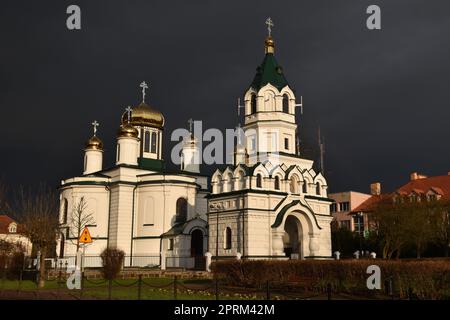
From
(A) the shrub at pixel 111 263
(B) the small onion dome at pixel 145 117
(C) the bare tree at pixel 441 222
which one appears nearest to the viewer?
(A) the shrub at pixel 111 263

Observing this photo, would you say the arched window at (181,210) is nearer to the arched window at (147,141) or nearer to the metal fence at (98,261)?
the metal fence at (98,261)

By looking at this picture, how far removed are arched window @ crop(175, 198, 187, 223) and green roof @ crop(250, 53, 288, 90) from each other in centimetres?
1139

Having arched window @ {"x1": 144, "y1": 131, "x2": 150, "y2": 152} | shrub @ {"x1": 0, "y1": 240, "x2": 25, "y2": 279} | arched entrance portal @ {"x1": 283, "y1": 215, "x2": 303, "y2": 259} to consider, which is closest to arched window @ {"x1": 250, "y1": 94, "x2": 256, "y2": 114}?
arched entrance portal @ {"x1": 283, "y1": 215, "x2": 303, "y2": 259}

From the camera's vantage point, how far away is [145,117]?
48.4 m

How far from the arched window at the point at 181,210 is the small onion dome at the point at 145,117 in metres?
9.69

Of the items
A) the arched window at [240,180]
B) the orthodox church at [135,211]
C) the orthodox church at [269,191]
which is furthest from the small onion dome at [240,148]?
the orthodox church at [135,211]

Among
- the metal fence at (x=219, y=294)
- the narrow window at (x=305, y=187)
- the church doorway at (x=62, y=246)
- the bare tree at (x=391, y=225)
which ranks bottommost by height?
the metal fence at (x=219, y=294)

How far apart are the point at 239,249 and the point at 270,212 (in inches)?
131

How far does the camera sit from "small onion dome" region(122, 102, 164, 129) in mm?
48219

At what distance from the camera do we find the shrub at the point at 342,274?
17.5 metres

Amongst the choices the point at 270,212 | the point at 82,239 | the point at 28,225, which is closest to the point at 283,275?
the point at 82,239

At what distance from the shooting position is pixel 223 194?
118 ft

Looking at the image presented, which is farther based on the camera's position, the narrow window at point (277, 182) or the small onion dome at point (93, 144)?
the small onion dome at point (93, 144)
